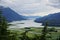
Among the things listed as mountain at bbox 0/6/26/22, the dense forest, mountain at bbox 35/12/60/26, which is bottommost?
the dense forest

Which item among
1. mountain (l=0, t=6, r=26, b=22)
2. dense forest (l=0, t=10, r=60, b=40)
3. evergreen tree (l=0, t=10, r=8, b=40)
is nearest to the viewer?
evergreen tree (l=0, t=10, r=8, b=40)

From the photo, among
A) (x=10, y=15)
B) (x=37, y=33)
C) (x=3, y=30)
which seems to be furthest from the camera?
(x=10, y=15)

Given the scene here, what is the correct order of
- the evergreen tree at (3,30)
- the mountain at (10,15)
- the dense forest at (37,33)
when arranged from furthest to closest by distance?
the mountain at (10,15) < the dense forest at (37,33) < the evergreen tree at (3,30)

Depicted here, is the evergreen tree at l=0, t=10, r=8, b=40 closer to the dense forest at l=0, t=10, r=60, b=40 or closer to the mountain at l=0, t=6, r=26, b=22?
the dense forest at l=0, t=10, r=60, b=40

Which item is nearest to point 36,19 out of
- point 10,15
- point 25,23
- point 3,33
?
point 25,23

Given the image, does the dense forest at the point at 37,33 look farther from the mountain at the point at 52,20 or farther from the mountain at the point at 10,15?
the mountain at the point at 10,15

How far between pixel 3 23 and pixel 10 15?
87 centimetres

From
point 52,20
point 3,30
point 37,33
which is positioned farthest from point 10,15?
point 52,20

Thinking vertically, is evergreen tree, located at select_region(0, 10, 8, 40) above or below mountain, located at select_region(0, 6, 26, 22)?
below

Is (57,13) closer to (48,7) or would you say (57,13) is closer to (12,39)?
(48,7)

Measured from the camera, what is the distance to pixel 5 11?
7.35 meters

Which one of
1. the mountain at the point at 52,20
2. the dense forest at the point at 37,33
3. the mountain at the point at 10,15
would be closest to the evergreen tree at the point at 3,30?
the dense forest at the point at 37,33

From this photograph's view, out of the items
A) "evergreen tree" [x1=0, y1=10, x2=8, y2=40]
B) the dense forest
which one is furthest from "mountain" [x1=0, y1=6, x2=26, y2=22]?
"evergreen tree" [x1=0, y1=10, x2=8, y2=40]

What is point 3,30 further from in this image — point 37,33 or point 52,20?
point 52,20
